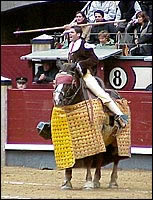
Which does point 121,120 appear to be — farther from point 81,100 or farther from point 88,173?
point 88,173

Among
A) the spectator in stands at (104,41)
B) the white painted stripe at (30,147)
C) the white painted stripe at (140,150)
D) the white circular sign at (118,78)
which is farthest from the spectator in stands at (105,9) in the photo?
the white painted stripe at (140,150)

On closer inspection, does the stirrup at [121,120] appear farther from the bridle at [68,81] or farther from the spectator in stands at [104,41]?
the spectator in stands at [104,41]

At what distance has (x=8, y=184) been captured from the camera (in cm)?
1002

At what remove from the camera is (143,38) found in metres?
14.0

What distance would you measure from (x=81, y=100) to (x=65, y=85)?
369 mm

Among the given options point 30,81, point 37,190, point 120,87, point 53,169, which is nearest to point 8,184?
point 37,190

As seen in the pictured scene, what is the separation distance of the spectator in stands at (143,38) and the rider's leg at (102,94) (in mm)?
4392

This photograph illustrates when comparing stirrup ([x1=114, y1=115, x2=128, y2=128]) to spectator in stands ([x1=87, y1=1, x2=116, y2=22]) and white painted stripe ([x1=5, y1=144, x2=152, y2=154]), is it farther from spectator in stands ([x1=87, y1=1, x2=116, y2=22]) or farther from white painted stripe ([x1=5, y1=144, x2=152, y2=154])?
spectator in stands ([x1=87, y1=1, x2=116, y2=22])

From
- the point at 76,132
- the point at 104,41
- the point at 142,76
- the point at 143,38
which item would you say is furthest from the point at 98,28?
the point at 76,132

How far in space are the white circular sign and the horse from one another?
3.90m

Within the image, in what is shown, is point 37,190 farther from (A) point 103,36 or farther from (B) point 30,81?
(B) point 30,81

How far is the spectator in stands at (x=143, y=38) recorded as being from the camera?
1387 centimetres

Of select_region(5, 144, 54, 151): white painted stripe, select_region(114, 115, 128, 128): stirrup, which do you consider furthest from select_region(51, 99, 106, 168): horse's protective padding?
select_region(5, 144, 54, 151): white painted stripe

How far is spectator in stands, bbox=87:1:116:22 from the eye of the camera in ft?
49.4
